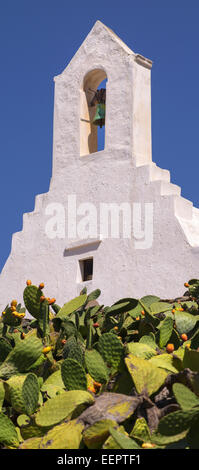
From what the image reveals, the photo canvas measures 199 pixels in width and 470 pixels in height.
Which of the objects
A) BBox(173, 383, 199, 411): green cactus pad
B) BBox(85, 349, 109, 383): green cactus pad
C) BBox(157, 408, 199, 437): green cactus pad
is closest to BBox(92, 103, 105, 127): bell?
BBox(85, 349, 109, 383): green cactus pad

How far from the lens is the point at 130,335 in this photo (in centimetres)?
476

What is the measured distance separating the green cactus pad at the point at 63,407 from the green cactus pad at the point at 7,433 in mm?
198

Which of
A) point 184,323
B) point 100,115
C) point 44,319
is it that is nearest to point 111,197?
point 100,115

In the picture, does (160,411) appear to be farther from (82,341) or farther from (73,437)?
(82,341)

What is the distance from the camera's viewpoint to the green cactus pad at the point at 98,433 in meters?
3.05

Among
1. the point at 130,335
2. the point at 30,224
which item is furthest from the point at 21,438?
the point at 30,224

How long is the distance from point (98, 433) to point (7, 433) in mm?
661

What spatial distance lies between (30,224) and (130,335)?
27.7 ft

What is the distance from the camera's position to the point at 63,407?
334 cm

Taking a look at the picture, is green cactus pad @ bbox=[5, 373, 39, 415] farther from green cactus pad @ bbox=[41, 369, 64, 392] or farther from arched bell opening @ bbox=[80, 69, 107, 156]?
arched bell opening @ bbox=[80, 69, 107, 156]

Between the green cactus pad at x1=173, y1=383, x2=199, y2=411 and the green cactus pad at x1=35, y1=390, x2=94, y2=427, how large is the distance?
0.43 metres

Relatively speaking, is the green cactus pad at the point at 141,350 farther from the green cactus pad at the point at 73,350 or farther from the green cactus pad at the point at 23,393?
the green cactus pad at the point at 23,393

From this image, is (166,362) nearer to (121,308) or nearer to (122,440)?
(122,440)

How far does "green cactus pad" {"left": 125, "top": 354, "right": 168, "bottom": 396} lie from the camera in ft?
10.9
